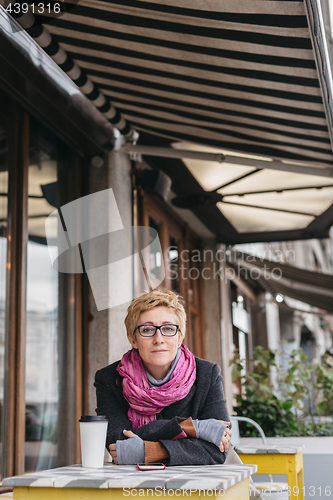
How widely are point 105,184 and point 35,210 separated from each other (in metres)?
0.68

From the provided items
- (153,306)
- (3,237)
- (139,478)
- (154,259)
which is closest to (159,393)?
(153,306)

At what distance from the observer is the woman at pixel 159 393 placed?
165cm

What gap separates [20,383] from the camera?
2.86 m

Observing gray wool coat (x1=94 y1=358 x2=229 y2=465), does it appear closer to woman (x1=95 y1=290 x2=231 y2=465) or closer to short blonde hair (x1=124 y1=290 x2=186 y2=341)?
woman (x1=95 y1=290 x2=231 y2=465)

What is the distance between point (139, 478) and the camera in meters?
1.26

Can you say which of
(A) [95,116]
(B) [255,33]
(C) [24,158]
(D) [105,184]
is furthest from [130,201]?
(B) [255,33]

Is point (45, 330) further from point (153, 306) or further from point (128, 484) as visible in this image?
point (128, 484)

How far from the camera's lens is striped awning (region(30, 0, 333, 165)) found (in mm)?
2324

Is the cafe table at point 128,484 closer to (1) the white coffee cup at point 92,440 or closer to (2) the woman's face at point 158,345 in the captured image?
(1) the white coffee cup at point 92,440

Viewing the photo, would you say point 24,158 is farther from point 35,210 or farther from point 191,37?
point 191,37

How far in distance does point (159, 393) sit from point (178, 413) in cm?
12

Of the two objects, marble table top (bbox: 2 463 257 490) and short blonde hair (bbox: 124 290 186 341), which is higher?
short blonde hair (bbox: 124 290 186 341)

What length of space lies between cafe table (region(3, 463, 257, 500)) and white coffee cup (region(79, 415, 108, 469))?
0.11m

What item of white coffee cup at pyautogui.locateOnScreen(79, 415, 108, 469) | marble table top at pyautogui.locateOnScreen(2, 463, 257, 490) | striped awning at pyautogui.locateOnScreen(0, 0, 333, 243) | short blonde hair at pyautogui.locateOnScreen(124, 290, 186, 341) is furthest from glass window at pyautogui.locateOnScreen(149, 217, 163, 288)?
marble table top at pyautogui.locateOnScreen(2, 463, 257, 490)
